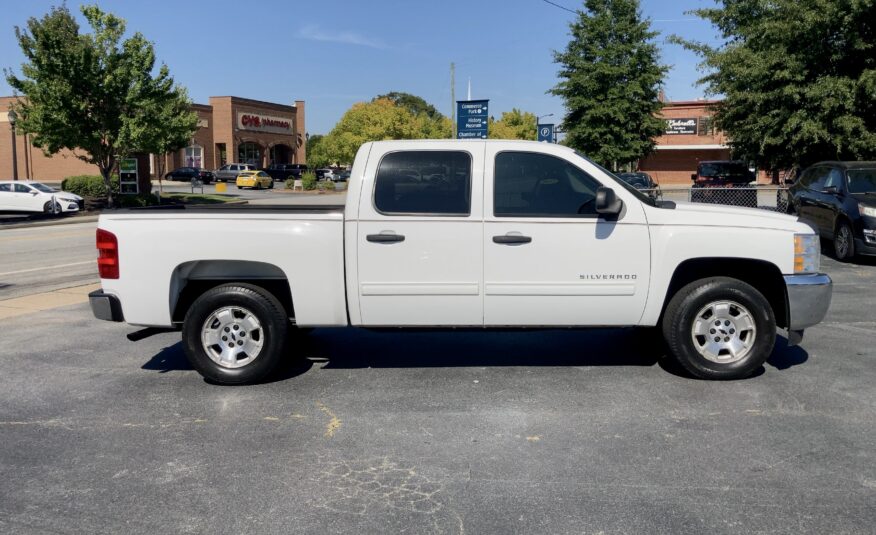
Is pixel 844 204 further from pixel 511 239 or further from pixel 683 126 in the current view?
pixel 683 126

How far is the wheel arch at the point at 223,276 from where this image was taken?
5.92 metres

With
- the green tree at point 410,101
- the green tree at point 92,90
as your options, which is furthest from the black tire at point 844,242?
the green tree at point 410,101

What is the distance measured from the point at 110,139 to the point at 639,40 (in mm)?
23038

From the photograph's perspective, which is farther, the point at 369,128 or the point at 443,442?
the point at 369,128

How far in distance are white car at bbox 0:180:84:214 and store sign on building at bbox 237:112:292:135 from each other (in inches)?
1662

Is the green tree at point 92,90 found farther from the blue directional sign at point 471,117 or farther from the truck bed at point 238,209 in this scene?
the truck bed at point 238,209

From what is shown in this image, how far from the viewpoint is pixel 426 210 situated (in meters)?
5.91

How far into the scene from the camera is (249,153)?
72.9m

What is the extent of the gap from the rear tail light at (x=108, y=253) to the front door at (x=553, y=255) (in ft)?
9.23

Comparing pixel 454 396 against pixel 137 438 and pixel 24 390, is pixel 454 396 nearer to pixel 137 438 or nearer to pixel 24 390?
pixel 137 438

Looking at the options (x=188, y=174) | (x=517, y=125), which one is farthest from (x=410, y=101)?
(x=188, y=174)

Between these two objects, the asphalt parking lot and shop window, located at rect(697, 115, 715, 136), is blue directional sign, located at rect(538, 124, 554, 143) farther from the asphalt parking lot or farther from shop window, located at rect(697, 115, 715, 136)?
the asphalt parking lot

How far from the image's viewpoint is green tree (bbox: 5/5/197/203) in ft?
92.5

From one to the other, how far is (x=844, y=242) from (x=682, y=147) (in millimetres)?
49828
